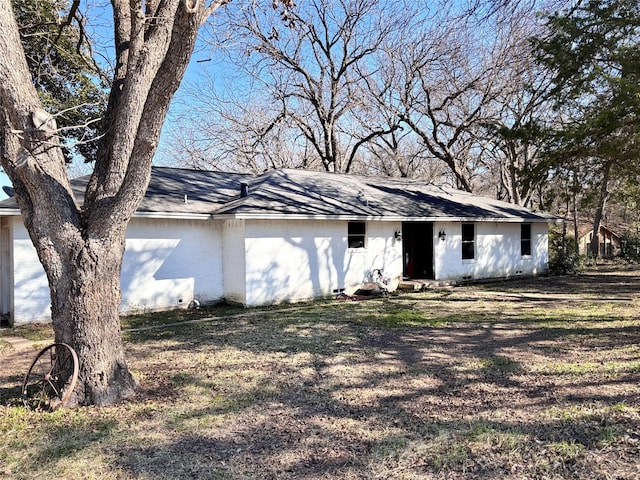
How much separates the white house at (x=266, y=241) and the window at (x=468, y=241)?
4 cm

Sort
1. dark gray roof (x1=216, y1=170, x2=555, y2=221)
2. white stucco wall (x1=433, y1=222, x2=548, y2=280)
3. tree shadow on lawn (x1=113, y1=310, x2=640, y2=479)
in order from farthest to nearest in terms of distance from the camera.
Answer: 1. white stucco wall (x1=433, y1=222, x2=548, y2=280)
2. dark gray roof (x1=216, y1=170, x2=555, y2=221)
3. tree shadow on lawn (x1=113, y1=310, x2=640, y2=479)

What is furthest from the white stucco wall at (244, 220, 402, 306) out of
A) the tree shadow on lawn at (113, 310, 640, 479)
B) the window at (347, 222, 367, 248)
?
the tree shadow on lawn at (113, 310, 640, 479)

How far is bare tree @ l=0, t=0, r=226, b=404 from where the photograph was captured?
4.55m

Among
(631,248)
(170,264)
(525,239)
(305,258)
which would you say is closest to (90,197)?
(170,264)

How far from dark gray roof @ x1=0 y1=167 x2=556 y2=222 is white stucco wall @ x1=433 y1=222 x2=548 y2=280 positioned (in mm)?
572

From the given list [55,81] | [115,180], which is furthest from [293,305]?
[55,81]

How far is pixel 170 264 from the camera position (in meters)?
11.0

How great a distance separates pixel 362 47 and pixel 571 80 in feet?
43.5

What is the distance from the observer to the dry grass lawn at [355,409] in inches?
139

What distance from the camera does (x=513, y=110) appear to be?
2227cm

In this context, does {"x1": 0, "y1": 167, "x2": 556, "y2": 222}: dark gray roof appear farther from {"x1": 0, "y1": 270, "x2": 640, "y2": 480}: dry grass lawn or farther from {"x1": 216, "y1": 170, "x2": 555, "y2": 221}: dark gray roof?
{"x1": 0, "y1": 270, "x2": 640, "y2": 480}: dry grass lawn

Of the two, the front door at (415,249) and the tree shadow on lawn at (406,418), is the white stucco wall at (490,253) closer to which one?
the front door at (415,249)

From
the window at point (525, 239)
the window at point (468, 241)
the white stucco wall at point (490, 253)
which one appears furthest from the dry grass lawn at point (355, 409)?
the window at point (525, 239)

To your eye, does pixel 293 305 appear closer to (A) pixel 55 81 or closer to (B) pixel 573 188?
(B) pixel 573 188
